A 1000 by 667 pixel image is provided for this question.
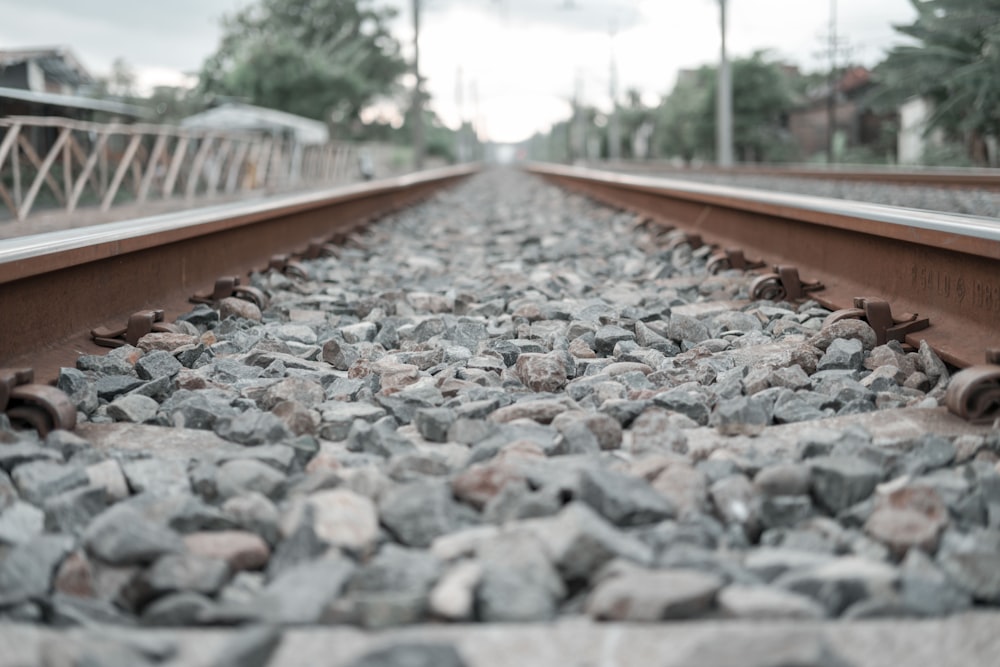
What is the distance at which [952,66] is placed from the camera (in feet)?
69.0

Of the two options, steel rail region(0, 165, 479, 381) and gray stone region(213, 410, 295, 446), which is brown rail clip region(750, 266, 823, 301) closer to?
steel rail region(0, 165, 479, 381)

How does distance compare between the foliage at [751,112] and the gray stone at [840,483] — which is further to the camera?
the foliage at [751,112]

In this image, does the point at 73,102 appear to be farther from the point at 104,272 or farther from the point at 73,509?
the point at 73,509

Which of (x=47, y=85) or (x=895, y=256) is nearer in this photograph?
(x=895, y=256)

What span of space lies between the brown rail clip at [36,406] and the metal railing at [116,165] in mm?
7612

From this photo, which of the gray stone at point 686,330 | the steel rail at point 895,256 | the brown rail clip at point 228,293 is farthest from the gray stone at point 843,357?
the brown rail clip at point 228,293

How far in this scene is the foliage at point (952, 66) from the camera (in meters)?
18.8

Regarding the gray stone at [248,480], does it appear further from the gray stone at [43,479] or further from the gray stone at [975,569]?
the gray stone at [975,569]

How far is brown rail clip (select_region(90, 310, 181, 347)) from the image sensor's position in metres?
3.39

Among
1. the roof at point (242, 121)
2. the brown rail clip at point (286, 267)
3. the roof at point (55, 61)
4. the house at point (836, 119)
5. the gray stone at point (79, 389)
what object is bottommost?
the gray stone at point (79, 389)

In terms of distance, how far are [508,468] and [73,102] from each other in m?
10.9

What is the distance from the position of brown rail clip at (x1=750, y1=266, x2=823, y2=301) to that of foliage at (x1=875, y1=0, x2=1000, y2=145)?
1636 centimetres

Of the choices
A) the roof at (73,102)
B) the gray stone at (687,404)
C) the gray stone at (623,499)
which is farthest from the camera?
the roof at (73,102)

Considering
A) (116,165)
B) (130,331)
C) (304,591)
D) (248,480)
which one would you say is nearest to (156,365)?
(130,331)
